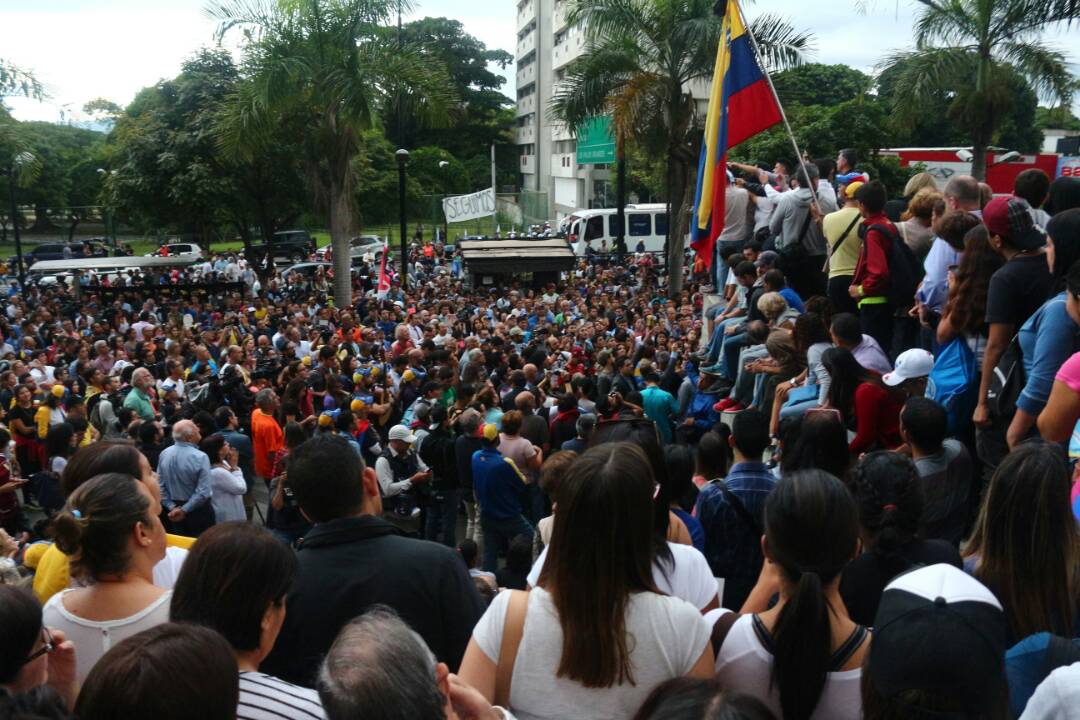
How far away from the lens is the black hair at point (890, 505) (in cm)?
302

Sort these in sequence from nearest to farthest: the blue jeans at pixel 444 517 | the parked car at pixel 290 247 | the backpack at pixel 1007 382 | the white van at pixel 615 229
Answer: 1. the backpack at pixel 1007 382
2. the blue jeans at pixel 444 517
3. the white van at pixel 615 229
4. the parked car at pixel 290 247

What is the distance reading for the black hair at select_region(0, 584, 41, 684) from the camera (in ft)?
7.31

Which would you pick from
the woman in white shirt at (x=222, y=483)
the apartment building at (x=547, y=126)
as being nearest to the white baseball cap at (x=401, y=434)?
the woman in white shirt at (x=222, y=483)

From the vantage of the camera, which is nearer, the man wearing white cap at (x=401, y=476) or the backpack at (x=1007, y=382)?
the backpack at (x=1007, y=382)

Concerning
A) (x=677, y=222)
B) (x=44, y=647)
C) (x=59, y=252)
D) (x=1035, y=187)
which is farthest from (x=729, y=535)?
(x=59, y=252)

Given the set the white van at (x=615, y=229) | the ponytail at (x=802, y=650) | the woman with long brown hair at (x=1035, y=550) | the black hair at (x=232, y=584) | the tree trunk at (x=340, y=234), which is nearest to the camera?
the ponytail at (x=802, y=650)

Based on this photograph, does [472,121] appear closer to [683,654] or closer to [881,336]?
[881,336]

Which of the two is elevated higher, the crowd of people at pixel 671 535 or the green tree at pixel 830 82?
the green tree at pixel 830 82

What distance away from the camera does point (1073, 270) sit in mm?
3730

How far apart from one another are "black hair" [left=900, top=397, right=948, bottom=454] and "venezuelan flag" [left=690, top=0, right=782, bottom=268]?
5.22m

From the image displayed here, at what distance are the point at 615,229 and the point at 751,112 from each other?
23730 mm

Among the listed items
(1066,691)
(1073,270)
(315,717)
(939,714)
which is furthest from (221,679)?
(1073,270)

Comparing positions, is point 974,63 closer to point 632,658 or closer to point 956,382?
point 956,382

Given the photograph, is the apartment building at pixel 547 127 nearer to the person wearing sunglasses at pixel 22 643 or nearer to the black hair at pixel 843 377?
the black hair at pixel 843 377
